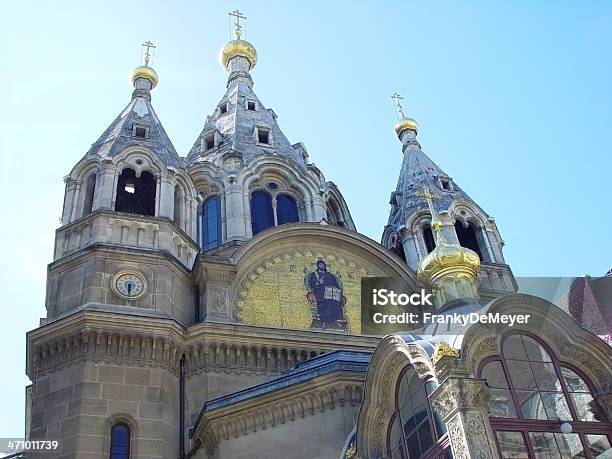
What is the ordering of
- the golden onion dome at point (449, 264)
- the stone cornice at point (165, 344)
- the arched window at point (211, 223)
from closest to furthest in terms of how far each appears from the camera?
1. the golden onion dome at point (449, 264)
2. the stone cornice at point (165, 344)
3. the arched window at point (211, 223)

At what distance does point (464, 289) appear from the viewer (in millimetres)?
13492

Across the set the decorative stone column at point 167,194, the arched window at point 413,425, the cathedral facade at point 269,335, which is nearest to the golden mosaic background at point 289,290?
the cathedral facade at point 269,335

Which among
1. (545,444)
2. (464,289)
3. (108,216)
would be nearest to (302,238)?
(108,216)

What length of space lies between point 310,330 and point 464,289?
4905mm

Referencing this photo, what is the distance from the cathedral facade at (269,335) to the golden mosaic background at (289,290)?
40mm

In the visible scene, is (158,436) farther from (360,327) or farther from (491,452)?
(491,452)

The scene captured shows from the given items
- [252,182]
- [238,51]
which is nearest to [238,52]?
[238,51]

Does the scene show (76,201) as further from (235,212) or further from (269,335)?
(269,335)

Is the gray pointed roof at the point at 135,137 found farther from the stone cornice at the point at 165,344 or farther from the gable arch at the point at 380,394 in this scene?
the gable arch at the point at 380,394

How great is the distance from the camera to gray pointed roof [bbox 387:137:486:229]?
25438 mm

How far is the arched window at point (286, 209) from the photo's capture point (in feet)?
78.3

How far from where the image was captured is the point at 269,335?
1655cm

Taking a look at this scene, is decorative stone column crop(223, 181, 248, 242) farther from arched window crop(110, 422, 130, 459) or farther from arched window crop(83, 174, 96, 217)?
arched window crop(110, 422, 130, 459)

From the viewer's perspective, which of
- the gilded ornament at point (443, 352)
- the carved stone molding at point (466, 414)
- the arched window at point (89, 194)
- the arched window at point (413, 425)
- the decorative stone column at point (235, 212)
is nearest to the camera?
the carved stone molding at point (466, 414)
